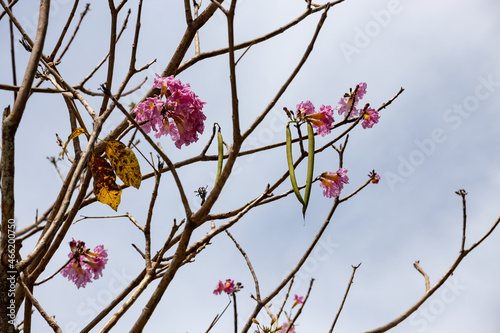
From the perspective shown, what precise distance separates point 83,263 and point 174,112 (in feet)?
3.60

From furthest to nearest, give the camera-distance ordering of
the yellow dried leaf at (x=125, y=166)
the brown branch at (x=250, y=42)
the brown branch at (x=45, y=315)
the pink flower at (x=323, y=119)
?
the pink flower at (x=323, y=119), the brown branch at (x=250, y=42), the yellow dried leaf at (x=125, y=166), the brown branch at (x=45, y=315)

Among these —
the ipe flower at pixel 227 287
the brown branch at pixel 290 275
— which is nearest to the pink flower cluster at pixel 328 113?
the brown branch at pixel 290 275

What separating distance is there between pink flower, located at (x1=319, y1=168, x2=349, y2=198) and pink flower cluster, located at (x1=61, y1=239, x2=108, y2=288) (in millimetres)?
1202

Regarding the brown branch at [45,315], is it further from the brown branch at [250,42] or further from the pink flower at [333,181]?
the pink flower at [333,181]

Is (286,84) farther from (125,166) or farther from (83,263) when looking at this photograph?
(83,263)

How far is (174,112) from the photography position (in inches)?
74.8

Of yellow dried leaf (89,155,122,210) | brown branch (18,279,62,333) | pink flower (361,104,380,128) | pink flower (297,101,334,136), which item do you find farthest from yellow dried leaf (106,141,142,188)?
pink flower (361,104,380,128)

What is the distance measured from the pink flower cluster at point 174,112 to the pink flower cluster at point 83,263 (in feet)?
3.02

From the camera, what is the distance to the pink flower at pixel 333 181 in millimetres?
2240

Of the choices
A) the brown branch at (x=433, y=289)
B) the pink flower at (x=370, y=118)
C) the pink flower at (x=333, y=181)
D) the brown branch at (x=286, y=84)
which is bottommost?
the brown branch at (x=433, y=289)

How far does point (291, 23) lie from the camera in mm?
2053

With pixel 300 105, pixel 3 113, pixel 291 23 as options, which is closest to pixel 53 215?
pixel 3 113

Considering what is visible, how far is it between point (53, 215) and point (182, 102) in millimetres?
640

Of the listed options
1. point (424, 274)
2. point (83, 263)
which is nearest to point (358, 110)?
point (424, 274)
